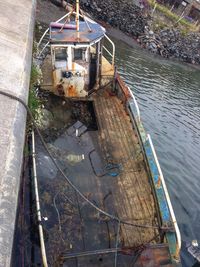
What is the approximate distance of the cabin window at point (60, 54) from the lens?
1272 centimetres

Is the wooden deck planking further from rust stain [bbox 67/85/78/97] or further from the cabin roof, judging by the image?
the cabin roof

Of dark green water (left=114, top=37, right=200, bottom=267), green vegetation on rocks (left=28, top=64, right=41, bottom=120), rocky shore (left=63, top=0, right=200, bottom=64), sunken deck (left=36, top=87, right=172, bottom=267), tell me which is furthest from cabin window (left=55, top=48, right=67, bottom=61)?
rocky shore (left=63, top=0, right=200, bottom=64)

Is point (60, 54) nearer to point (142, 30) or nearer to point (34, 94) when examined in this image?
point (34, 94)

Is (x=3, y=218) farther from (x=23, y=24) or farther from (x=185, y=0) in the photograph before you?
(x=185, y=0)

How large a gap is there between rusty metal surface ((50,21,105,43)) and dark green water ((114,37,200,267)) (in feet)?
22.9

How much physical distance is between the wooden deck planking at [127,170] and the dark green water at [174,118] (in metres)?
2.69

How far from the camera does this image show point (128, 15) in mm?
39938

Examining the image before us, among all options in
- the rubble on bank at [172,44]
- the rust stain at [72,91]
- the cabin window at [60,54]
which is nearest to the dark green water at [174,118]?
the rubble on bank at [172,44]

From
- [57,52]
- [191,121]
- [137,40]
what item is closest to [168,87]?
[191,121]

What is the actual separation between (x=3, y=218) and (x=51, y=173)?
5567 mm

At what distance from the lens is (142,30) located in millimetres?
39062

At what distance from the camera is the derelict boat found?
7297 millimetres

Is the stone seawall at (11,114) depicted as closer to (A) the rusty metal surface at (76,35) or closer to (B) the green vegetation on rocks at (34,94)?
(A) the rusty metal surface at (76,35)

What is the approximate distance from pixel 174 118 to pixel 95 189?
13.0 m
